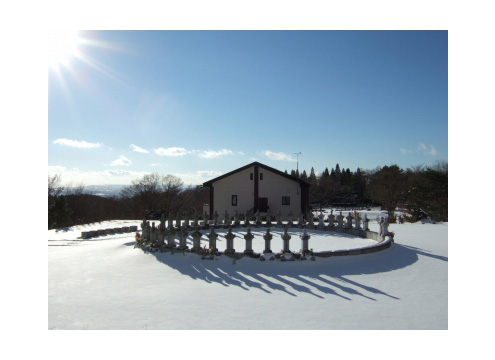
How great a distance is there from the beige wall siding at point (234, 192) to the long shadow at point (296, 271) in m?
19.7

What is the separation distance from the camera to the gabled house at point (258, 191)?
30578 millimetres

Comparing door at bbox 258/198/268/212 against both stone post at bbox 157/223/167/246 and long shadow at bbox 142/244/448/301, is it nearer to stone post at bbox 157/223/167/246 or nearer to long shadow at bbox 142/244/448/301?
long shadow at bbox 142/244/448/301

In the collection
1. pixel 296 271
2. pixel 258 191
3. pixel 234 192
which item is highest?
pixel 258 191

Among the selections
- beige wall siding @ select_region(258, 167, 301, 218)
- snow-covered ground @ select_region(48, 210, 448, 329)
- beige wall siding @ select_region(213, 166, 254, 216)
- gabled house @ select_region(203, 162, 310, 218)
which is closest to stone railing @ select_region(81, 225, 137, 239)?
snow-covered ground @ select_region(48, 210, 448, 329)

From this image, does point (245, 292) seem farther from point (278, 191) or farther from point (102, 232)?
point (278, 191)

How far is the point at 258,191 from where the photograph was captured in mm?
30875

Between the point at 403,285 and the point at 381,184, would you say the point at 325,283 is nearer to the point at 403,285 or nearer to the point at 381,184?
the point at 403,285

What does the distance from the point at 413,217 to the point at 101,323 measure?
3406cm

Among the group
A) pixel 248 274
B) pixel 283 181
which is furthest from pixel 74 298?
pixel 283 181

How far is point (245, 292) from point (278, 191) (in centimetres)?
2380

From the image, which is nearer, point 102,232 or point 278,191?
point 102,232

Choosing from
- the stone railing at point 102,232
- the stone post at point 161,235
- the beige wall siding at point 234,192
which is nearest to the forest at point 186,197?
the beige wall siding at point 234,192

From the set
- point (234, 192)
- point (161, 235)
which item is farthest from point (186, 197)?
point (161, 235)

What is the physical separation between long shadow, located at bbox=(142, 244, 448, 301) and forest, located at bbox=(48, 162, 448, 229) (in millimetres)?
24460
